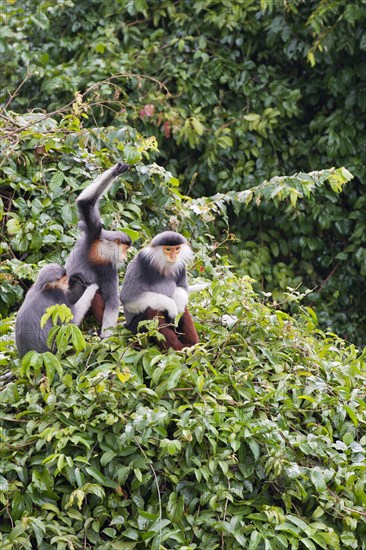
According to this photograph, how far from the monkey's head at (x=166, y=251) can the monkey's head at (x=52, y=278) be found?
363 millimetres

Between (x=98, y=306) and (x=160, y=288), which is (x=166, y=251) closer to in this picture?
(x=160, y=288)

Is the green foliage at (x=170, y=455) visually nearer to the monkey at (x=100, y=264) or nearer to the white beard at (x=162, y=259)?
the monkey at (x=100, y=264)

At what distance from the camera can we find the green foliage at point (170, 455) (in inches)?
145

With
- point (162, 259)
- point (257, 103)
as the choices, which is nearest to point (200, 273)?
point (162, 259)

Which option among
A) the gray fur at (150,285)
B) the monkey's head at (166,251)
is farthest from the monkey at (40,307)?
the monkey's head at (166,251)

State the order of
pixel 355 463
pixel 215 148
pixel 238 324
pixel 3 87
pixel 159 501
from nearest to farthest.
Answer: pixel 159 501
pixel 355 463
pixel 238 324
pixel 215 148
pixel 3 87

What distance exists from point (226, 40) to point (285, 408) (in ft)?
15.0

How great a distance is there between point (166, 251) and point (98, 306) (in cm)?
42

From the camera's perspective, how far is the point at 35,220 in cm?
555

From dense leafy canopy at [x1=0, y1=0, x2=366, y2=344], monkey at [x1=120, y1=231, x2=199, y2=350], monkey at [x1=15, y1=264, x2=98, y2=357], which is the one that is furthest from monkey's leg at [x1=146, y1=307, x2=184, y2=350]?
dense leafy canopy at [x1=0, y1=0, x2=366, y2=344]

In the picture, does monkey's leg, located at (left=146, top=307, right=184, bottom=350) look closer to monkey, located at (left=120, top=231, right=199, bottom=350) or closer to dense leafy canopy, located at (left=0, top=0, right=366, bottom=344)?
monkey, located at (left=120, top=231, right=199, bottom=350)

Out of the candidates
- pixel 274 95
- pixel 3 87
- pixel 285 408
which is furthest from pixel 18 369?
pixel 3 87

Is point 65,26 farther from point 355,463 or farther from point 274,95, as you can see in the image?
point 355,463

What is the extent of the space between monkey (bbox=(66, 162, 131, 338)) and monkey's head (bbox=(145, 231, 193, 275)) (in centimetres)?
16
